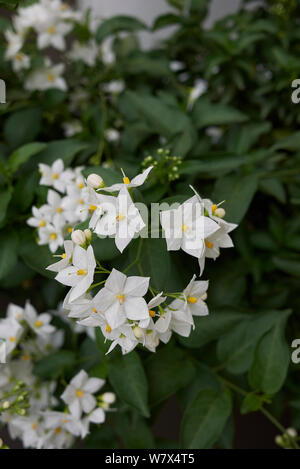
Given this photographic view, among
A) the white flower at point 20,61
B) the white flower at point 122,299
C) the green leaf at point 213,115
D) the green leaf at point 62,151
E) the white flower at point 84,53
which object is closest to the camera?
the white flower at point 122,299

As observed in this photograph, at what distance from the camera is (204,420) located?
754 millimetres

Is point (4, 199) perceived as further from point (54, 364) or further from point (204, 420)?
point (204, 420)

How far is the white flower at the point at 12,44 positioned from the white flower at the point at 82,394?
2.61 ft

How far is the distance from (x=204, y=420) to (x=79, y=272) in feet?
1.37

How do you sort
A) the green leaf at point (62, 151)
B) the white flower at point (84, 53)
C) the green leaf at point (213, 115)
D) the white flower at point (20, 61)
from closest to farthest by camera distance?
the green leaf at point (62, 151) < the green leaf at point (213, 115) < the white flower at point (20, 61) < the white flower at point (84, 53)

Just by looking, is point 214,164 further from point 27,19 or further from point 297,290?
point 27,19

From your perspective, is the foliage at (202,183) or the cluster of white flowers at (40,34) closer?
the foliage at (202,183)

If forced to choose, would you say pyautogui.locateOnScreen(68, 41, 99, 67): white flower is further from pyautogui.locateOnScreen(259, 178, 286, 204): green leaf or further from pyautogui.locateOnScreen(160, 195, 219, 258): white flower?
pyautogui.locateOnScreen(160, 195, 219, 258): white flower

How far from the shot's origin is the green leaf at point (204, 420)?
737 millimetres

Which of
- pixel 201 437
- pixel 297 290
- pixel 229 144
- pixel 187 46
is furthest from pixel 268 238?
pixel 187 46

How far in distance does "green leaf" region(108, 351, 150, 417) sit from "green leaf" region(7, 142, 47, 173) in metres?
0.42

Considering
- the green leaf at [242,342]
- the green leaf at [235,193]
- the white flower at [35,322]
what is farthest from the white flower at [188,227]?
the white flower at [35,322]

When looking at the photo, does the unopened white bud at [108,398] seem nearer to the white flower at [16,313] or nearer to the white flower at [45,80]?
the white flower at [16,313]
